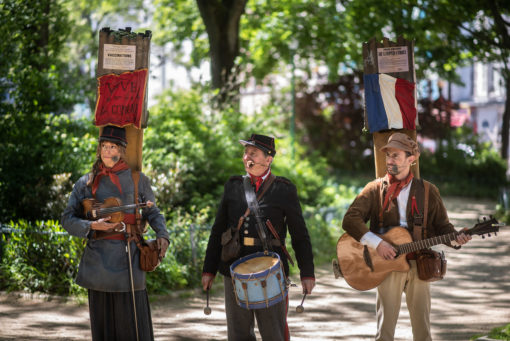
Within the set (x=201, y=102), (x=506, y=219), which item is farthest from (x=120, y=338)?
(x=506, y=219)

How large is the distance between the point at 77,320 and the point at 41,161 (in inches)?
184

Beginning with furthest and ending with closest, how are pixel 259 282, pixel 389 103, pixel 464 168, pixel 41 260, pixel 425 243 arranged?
pixel 464 168 → pixel 41 260 → pixel 389 103 → pixel 425 243 → pixel 259 282

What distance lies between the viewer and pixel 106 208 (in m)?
5.08

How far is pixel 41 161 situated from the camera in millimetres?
11922

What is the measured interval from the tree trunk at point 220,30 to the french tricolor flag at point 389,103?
1015 cm

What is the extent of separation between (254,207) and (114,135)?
1251mm

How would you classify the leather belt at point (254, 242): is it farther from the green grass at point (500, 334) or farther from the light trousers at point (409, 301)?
the green grass at point (500, 334)

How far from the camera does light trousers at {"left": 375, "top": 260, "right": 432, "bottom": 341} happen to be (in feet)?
17.4

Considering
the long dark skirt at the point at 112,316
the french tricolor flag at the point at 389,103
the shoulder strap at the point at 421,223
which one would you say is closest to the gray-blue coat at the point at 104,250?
the long dark skirt at the point at 112,316

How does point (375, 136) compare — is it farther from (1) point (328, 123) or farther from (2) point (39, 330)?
(1) point (328, 123)

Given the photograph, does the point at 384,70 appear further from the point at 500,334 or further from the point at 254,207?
the point at 500,334

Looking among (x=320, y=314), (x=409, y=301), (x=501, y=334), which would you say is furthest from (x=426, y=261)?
(x=320, y=314)

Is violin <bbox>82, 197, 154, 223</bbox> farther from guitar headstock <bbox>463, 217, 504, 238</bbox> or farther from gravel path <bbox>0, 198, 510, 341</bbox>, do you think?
gravel path <bbox>0, 198, 510, 341</bbox>

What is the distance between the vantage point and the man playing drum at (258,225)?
203 inches
